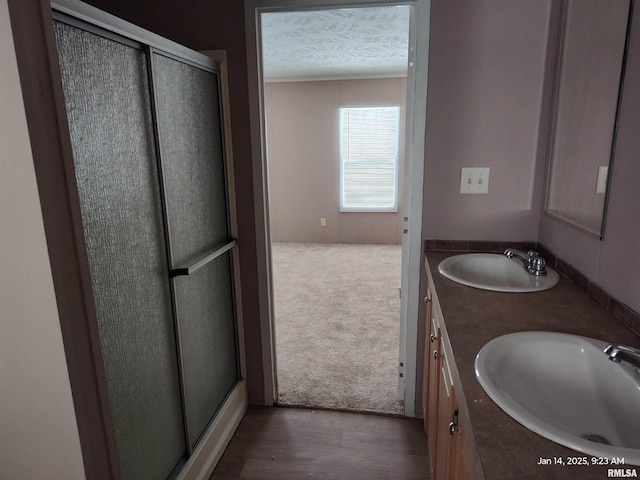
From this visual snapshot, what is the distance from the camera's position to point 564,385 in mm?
982

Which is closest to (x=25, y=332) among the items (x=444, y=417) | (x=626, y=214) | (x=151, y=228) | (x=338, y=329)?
(x=151, y=228)

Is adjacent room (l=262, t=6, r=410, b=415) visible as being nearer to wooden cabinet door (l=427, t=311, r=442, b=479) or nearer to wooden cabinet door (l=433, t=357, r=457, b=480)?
wooden cabinet door (l=427, t=311, r=442, b=479)

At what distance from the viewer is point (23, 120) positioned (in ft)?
2.65

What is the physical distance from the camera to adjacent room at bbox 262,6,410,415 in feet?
8.80

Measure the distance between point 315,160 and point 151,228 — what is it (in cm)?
450

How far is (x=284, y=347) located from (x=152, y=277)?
169 centimetres

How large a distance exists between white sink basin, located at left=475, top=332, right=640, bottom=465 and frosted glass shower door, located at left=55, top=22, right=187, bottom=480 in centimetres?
102

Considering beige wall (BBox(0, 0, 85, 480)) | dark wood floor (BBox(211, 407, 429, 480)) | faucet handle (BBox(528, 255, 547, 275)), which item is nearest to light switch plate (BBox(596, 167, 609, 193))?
faucet handle (BBox(528, 255, 547, 275))

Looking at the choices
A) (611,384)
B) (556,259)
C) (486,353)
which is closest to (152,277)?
(486,353)

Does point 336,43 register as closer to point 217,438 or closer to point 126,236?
point 126,236

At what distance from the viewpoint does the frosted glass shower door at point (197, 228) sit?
153cm

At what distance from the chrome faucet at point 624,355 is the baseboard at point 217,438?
153cm

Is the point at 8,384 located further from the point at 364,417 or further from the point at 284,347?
the point at 284,347

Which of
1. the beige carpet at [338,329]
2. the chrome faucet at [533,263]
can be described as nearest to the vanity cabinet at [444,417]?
the chrome faucet at [533,263]
